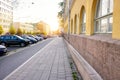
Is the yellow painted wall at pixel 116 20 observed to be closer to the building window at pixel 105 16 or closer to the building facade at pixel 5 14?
the building window at pixel 105 16

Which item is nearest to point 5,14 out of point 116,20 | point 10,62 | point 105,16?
point 10,62

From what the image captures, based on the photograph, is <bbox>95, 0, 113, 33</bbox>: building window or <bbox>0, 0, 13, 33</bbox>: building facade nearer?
<bbox>95, 0, 113, 33</bbox>: building window

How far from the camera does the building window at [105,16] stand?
18.4ft

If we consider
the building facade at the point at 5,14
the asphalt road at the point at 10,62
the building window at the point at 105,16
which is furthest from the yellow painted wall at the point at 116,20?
the building facade at the point at 5,14

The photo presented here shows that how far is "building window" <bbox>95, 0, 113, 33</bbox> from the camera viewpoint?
5613 millimetres

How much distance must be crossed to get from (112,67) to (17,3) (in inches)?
489

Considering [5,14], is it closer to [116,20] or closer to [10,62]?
[10,62]

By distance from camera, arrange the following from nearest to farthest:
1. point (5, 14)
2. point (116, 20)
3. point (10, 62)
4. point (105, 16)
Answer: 1. point (116, 20)
2. point (105, 16)
3. point (10, 62)
4. point (5, 14)

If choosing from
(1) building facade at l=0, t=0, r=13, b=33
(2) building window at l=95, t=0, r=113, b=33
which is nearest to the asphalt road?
(2) building window at l=95, t=0, r=113, b=33

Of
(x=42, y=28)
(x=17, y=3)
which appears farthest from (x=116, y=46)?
(x=42, y=28)

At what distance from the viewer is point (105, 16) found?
617 centimetres

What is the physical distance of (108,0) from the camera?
228 inches

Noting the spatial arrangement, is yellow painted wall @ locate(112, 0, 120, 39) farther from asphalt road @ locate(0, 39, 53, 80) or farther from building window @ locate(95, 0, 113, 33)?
asphalt road @ locate(0, 39, 53, 80)

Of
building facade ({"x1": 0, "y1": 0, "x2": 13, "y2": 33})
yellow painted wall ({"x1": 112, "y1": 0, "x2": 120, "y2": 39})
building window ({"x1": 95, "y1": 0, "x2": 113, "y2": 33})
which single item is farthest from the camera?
building facade ({"x1": 0, "y1": 0, "x2": 13, "y2": 33})
